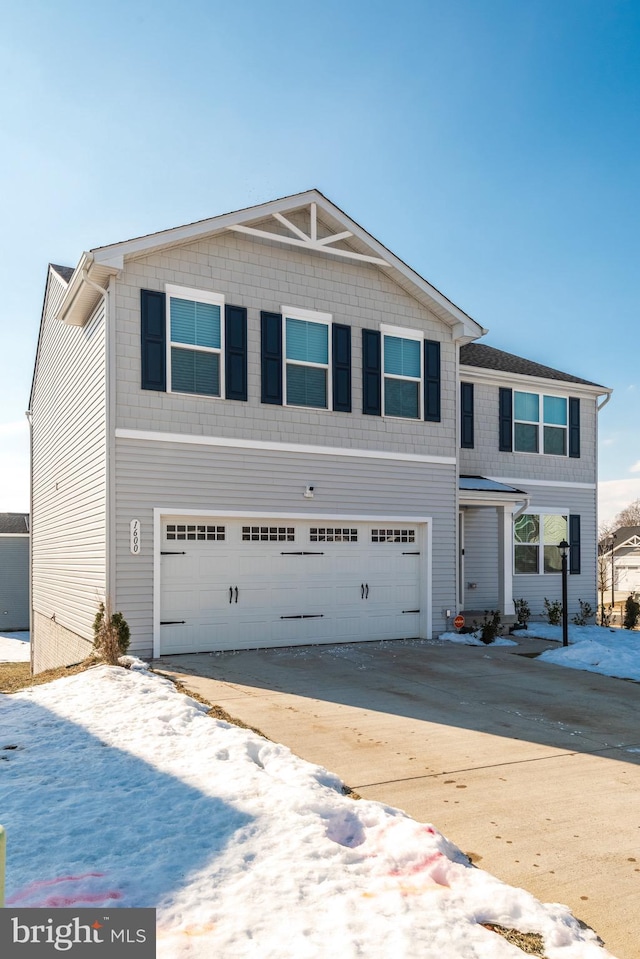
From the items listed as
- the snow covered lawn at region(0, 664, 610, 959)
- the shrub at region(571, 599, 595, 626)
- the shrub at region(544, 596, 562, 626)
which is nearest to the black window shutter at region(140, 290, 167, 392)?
the snow covered lawn at region(0, 664, 610, 959)

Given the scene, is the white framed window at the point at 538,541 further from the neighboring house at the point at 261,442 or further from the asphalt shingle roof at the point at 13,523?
the asphalt shingle roof at the point at 13,523

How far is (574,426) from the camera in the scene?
689 inches

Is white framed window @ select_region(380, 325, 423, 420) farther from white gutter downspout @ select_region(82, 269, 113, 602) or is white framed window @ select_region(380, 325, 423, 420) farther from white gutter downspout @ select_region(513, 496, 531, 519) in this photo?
white gutter downspout @ select_region(82, 269, 113, 602)

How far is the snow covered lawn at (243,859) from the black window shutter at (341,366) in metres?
7.64

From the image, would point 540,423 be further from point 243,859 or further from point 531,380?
point 243,859

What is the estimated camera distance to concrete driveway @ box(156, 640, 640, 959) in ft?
13.6

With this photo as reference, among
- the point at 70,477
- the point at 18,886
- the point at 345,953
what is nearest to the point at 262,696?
the point at 18,886

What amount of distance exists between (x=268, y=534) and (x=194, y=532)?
1.35 metres

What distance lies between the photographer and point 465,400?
1597cm

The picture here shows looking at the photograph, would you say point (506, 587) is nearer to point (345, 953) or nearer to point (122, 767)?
point (122, 767)

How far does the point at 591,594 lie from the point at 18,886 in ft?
54.3

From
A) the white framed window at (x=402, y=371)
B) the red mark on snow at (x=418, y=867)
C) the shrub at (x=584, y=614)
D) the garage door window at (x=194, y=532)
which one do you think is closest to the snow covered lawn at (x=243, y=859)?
the red mark on snow at (x=418, y=867)

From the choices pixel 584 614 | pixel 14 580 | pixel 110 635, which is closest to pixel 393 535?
pixel 110 635

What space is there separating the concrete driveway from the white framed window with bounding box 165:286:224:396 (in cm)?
434
